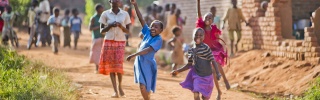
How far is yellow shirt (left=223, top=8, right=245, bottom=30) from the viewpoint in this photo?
14.9 m

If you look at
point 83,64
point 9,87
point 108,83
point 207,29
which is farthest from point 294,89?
point 83,64

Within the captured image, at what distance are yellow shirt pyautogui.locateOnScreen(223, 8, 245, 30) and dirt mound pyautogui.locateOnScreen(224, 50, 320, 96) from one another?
0.75 metres

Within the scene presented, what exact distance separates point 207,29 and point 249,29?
219 inches

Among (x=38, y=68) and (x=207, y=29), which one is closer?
(x=207, y=29)

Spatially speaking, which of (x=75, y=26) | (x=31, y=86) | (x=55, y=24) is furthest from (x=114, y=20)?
(x=75, y=26)

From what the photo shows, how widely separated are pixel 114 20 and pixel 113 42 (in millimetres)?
372

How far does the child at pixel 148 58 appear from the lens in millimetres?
8320

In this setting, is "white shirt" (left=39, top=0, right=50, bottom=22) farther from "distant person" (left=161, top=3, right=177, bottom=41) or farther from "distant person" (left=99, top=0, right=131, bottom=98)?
"distant person" (left=99, top=0, right=131, bottom=98)

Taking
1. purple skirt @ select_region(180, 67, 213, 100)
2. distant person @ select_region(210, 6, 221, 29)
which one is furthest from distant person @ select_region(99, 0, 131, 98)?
distant person @ select_region(210, 6, 221, 29)

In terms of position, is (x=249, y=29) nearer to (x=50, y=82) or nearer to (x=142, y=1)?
(x=50, y=82)

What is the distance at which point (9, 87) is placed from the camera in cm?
838

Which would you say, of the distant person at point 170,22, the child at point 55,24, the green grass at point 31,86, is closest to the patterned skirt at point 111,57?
the green grass at point 31,86

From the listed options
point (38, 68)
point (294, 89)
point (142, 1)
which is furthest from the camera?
point (142, 1)

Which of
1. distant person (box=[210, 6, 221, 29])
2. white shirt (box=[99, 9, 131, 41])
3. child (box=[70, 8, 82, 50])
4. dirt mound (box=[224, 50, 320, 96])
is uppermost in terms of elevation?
white shirt (box=[99, 9, 131, 41])
